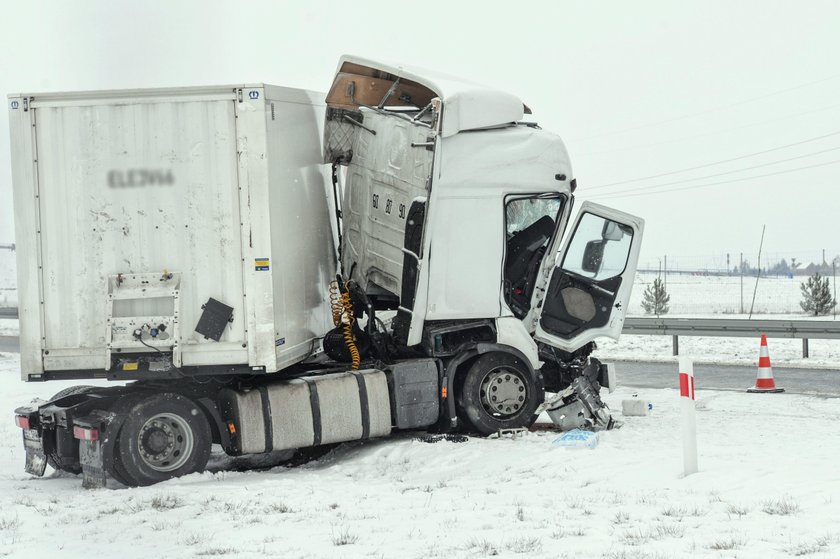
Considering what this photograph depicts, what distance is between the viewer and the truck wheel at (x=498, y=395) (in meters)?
10.2

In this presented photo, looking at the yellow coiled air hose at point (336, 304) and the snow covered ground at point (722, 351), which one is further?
the snow covered ground at point (722, 351)

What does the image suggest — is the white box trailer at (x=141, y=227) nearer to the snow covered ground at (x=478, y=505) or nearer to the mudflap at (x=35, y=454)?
the mudflap at (x=35, y=454)

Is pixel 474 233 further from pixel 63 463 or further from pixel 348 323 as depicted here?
pixel 63 463

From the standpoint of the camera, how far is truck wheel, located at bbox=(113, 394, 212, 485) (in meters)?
8.25

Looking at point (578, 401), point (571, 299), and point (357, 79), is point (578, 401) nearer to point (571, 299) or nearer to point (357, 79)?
point (571, 299)

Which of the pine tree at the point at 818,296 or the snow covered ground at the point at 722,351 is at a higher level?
the pine tree at the point at 818,296

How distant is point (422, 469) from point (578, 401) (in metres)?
2.27

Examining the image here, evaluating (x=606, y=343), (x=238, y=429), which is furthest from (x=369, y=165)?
(x=606, y=343)

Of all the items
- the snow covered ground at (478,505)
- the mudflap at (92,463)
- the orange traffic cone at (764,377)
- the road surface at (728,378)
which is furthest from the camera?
the road surface at (728,378)

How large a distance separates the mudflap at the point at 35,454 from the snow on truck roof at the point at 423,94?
4387 mm

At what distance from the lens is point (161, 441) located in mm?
8492

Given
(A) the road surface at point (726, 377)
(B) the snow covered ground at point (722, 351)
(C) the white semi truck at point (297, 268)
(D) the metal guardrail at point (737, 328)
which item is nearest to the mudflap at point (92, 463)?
(C) the white semi truck at point (297, 268)

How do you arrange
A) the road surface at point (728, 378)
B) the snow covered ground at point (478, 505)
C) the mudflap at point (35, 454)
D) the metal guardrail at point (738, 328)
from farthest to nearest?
1. the metal guardrail at point (738, 328)
2. the road surface at point (728, 378)
3. the mudflap at point (35, 454)
4. the snow covered ground at point (478, 505)

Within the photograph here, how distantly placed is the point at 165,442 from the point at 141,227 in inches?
72.3
